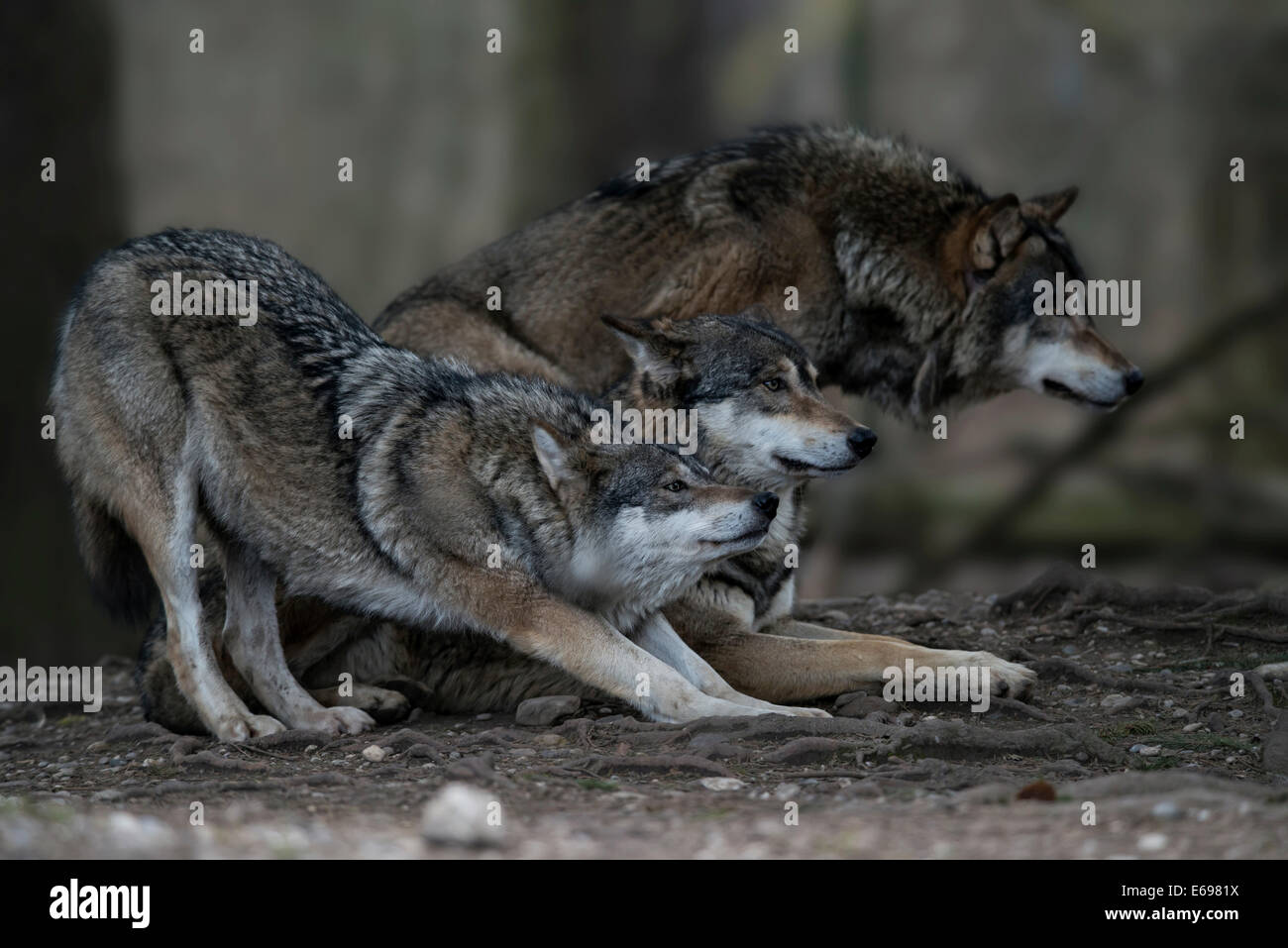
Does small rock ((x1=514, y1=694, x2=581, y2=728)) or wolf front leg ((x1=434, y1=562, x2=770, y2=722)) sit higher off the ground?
wolf front leg ((x1=434, y1=562, x2=770, y2=722))

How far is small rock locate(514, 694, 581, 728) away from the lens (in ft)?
19.7

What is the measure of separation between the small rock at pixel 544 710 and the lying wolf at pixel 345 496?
1.32 ft

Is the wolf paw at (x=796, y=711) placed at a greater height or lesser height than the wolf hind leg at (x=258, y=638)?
lesser

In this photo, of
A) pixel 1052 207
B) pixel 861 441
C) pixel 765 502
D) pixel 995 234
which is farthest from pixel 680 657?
pixel 1052 207

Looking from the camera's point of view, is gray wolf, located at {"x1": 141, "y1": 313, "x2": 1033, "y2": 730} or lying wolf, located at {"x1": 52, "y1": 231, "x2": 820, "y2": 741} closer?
lying wolf, located at {"x1": 52, "y1": 231, "x2": 820, "y2": 741}

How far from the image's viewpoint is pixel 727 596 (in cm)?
661

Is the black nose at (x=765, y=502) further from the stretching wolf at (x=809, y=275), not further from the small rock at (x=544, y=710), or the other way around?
the stretching wolf at (x=809, y=275)

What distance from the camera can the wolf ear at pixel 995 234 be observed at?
7.46 meters

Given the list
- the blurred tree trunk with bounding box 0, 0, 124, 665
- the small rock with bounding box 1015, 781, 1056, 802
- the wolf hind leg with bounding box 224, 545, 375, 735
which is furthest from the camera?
the blurred tree trunk with bounding box 0, 0, 124, 665

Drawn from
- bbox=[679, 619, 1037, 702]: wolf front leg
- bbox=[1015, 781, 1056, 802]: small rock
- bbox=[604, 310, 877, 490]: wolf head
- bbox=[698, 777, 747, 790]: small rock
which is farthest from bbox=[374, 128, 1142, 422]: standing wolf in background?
bbox=[1015, 781, 1056, 802]: small rock

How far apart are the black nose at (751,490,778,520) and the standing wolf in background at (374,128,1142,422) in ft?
6.63

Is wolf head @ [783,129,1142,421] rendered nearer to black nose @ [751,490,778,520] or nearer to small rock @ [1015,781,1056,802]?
black nose @ [751,490,778,520]

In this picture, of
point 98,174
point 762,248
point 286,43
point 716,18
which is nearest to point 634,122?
point 716,18

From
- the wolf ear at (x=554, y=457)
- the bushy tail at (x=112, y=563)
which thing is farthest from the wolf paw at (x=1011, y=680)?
the bushy tail at (x=112, y=563)
